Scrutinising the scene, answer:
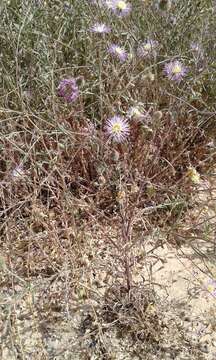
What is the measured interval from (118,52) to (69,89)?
233 mm

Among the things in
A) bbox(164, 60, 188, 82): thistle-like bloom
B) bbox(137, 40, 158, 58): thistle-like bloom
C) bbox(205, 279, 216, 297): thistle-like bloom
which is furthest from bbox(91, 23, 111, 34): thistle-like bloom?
bbox(205, 279, 216, 297): thistle-like bloom

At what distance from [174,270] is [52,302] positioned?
1.23ft

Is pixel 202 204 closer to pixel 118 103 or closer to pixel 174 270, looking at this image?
pixel 174 270

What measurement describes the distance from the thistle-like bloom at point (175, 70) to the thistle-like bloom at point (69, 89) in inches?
12.6

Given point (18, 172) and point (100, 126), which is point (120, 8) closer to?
point (100, 126)

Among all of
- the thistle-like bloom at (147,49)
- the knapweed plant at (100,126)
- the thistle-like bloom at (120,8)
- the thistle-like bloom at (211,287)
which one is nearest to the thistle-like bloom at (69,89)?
the knapweed plant at (100,126)

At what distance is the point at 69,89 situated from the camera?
1.88 metres

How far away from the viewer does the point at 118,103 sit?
180 cm

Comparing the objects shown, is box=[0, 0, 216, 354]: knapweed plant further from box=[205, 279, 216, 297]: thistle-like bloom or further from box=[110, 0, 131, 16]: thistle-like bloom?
box=[205, 279, 216, 297]: thistle-like bloom

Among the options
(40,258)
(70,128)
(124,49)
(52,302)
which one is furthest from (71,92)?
(52,302)

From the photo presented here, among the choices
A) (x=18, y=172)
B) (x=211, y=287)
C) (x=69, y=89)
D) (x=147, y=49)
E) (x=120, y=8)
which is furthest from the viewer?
(x=120, y=8)

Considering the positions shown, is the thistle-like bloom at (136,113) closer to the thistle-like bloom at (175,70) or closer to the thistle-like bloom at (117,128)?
the thistle-like bloom at (117,128)

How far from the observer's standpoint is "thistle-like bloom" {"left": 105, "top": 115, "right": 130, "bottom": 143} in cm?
179

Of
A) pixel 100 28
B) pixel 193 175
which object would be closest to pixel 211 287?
pixel 193 175
